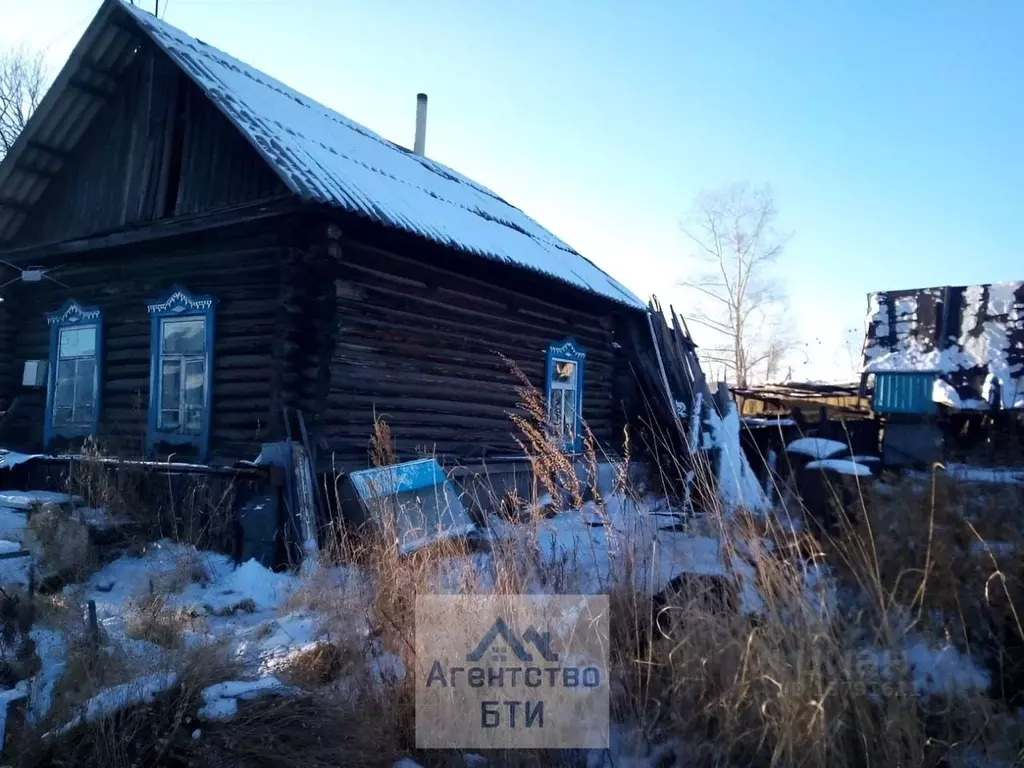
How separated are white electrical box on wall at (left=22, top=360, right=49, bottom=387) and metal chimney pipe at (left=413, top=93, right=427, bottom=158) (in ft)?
29.2

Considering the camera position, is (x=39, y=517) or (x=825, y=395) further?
(x=825, y=395)

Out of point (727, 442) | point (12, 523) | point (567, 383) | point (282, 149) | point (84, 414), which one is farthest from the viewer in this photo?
point (567, 383)

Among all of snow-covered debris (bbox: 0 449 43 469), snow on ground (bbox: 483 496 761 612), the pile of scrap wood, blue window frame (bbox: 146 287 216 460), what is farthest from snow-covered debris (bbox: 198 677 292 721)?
the pile of scrap wood

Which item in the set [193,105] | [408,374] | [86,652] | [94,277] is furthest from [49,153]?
[86,652]

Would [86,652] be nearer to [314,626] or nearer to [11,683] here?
[11,683]

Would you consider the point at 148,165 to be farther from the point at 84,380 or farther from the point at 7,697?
the point at 7,697

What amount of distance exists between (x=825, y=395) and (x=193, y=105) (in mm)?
17583

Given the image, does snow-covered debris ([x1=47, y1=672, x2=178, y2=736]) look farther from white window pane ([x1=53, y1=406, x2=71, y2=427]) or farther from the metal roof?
white window pane ([x1=53, y1=406, x2=71, y2=427])

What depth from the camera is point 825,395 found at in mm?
20188

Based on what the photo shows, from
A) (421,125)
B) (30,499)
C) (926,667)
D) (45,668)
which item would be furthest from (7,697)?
(421,125)

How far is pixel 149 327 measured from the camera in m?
8.55

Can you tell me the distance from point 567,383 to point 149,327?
5.92 m

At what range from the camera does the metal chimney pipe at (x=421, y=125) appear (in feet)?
52.1

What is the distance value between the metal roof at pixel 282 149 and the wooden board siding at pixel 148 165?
189 mm
